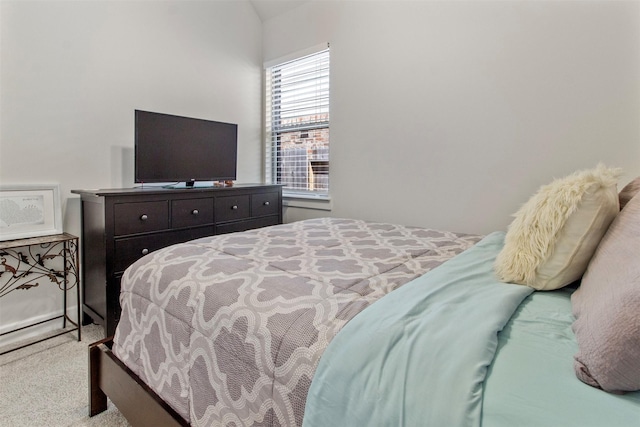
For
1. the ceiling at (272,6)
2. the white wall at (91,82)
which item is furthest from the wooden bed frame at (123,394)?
the ceiling at (272,6)

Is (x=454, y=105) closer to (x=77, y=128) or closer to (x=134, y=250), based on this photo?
(x=134, y=250)

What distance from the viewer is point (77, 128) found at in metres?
2.41

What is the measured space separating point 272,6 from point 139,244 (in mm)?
2703

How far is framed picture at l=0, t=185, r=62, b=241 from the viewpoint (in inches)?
81.4

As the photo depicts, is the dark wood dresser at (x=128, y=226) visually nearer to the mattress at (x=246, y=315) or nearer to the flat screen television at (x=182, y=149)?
the flat screen television at (x=182, y=149)

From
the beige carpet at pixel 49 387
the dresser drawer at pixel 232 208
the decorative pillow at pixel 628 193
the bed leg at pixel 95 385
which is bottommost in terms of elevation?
the beige carpet at pixel 49 387

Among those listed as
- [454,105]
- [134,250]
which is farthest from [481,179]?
[134,250]

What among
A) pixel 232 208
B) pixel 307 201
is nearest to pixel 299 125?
pixel 307 201

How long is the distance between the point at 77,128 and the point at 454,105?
267cm

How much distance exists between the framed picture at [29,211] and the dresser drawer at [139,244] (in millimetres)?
460

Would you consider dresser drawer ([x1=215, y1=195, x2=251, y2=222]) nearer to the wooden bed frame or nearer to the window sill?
the window sill

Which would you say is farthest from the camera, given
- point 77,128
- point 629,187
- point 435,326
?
point 77,128

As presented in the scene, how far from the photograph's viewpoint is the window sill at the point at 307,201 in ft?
10.8

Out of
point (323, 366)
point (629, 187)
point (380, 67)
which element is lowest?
point (323, 366)
